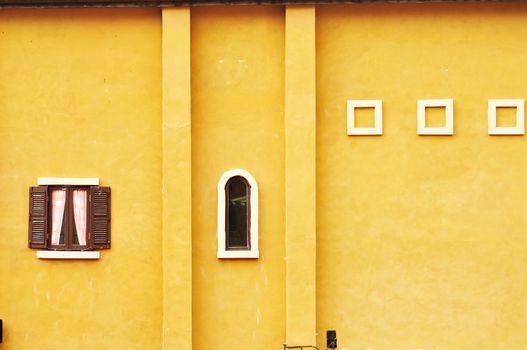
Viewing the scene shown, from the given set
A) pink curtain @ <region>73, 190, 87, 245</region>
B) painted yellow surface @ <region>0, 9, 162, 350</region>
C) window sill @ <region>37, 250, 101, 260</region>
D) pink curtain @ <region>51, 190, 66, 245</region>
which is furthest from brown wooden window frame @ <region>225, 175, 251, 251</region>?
pink curtain @ <region>51, 190, 66, 245</region>

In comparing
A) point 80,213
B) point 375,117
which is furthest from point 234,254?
point 375,117

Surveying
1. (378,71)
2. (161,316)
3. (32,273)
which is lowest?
(161,316)

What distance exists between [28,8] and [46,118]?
1545mm

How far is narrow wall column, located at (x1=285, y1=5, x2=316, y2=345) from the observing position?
6594 millimetres

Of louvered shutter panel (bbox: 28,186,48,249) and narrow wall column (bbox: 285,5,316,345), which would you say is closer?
narrow wall column (bbox: 285,5,316,345)

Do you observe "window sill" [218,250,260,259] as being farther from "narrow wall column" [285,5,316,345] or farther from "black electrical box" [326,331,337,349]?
"black electrical box" [326,331,337,349]

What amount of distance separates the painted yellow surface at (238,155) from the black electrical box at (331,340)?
2.05 ft

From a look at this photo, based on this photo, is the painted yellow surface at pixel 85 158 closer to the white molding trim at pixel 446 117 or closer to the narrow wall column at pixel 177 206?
the narrow wall column at pixel 177 206

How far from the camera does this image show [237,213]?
6887 mm

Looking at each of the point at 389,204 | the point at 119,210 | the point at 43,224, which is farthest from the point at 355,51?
the point at 43,224

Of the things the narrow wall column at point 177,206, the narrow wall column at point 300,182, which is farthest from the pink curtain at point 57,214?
the narrow wall column at point 300,182

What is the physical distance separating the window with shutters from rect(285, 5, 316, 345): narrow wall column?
101 inches

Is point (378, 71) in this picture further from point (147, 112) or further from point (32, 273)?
point (32, 273)

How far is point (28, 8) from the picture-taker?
691cm
